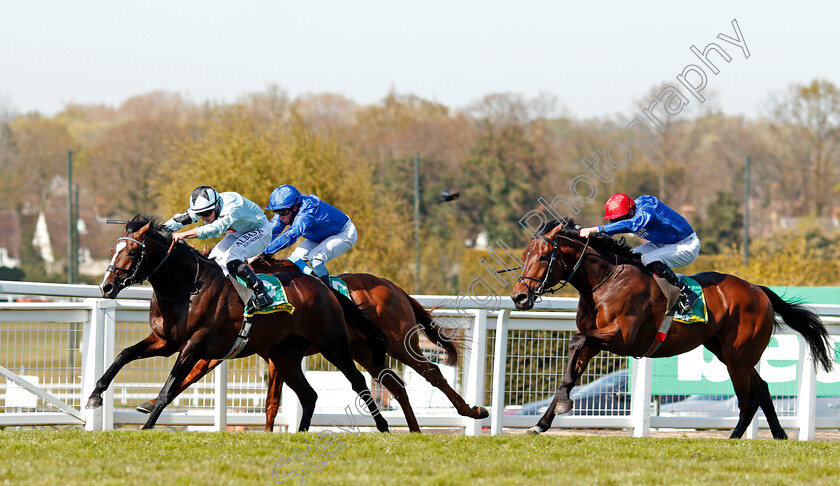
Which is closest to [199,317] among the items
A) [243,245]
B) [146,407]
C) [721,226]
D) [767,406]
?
[243,245]

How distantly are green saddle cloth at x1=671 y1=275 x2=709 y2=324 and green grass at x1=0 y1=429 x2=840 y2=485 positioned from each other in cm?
120

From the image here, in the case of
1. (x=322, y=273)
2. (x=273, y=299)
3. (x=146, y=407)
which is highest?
(x=322, y=273)

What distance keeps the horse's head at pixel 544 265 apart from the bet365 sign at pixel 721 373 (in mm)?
1828

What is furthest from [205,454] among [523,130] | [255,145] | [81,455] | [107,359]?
[523,130]

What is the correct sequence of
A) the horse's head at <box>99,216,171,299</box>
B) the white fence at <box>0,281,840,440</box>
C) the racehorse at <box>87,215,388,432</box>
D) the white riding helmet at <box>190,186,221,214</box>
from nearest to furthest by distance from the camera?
1. the horse's head at <box>99,216,171,299</box>
2. the racehorse at <box>87,215,388,432</box>
3. the white riding helmet at <box>190,186,221,214</box>
4. the white fence at <box>0,281,840,440</box>

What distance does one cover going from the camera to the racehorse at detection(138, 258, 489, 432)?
7762 millimetres

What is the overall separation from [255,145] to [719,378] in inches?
826

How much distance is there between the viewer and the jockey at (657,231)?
7691mm

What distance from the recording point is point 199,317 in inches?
267

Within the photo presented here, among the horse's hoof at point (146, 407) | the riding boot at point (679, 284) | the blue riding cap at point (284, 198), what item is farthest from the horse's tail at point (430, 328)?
the horse's hoof at point (146, 407)

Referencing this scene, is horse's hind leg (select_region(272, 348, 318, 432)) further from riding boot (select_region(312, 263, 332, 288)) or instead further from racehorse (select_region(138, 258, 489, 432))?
riding boot (select_region(312, 263, 332, 288))

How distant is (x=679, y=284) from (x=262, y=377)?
3.62m

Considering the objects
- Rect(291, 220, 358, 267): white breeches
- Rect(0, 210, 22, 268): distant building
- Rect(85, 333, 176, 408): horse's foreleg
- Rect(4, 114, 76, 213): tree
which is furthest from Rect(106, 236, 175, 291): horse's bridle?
Rect(0, 210, 22, 268): distant building

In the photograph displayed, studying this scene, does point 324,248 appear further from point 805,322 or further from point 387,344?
point 805,322
